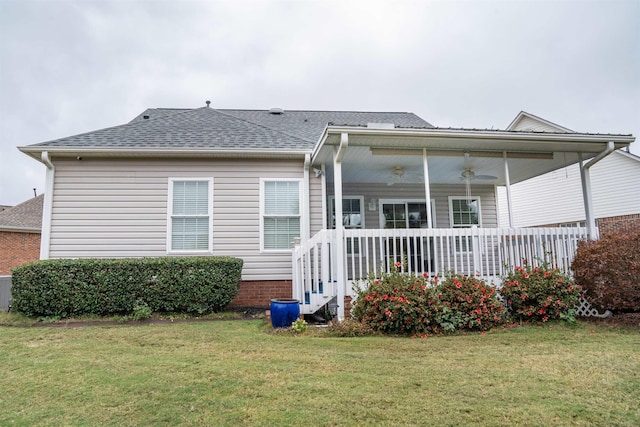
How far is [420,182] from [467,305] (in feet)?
15.7

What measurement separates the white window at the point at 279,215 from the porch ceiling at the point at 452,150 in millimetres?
972

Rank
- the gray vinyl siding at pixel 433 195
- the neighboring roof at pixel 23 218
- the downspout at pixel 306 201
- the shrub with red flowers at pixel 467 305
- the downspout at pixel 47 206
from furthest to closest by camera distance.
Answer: the neighboring roof at pixel 23 218 → the gray vinyl siding at pixel 433 195 → the downspout at pixel 306 201 → the downspout at pixel 47 206 → the shrub with red flowers at pixel 467 305

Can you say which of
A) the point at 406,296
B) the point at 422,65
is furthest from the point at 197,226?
the point at 422,65

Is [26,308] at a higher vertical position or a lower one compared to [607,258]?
lower

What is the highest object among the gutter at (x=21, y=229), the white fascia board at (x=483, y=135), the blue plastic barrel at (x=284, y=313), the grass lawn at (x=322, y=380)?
the white fascia board at (x=483, y=135)

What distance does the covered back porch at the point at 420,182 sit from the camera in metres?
6.13

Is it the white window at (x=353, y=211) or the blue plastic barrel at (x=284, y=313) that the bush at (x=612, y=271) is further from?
the white window at (x=353, y=211)

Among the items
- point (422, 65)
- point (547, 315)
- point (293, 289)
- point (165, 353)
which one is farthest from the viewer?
point (422, 65)

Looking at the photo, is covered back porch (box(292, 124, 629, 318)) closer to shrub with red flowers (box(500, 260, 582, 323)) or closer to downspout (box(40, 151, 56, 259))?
shrub with red flowers (box(500, 260, 582, 323))

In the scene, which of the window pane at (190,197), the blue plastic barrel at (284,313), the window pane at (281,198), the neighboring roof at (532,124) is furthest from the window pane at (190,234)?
the neighboring roof at (532,124)

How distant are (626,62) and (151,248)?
21791 millimetres

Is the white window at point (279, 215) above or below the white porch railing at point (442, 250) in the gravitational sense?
above

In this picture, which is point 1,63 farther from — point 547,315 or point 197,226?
point 547,315

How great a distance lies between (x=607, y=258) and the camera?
227 inches
